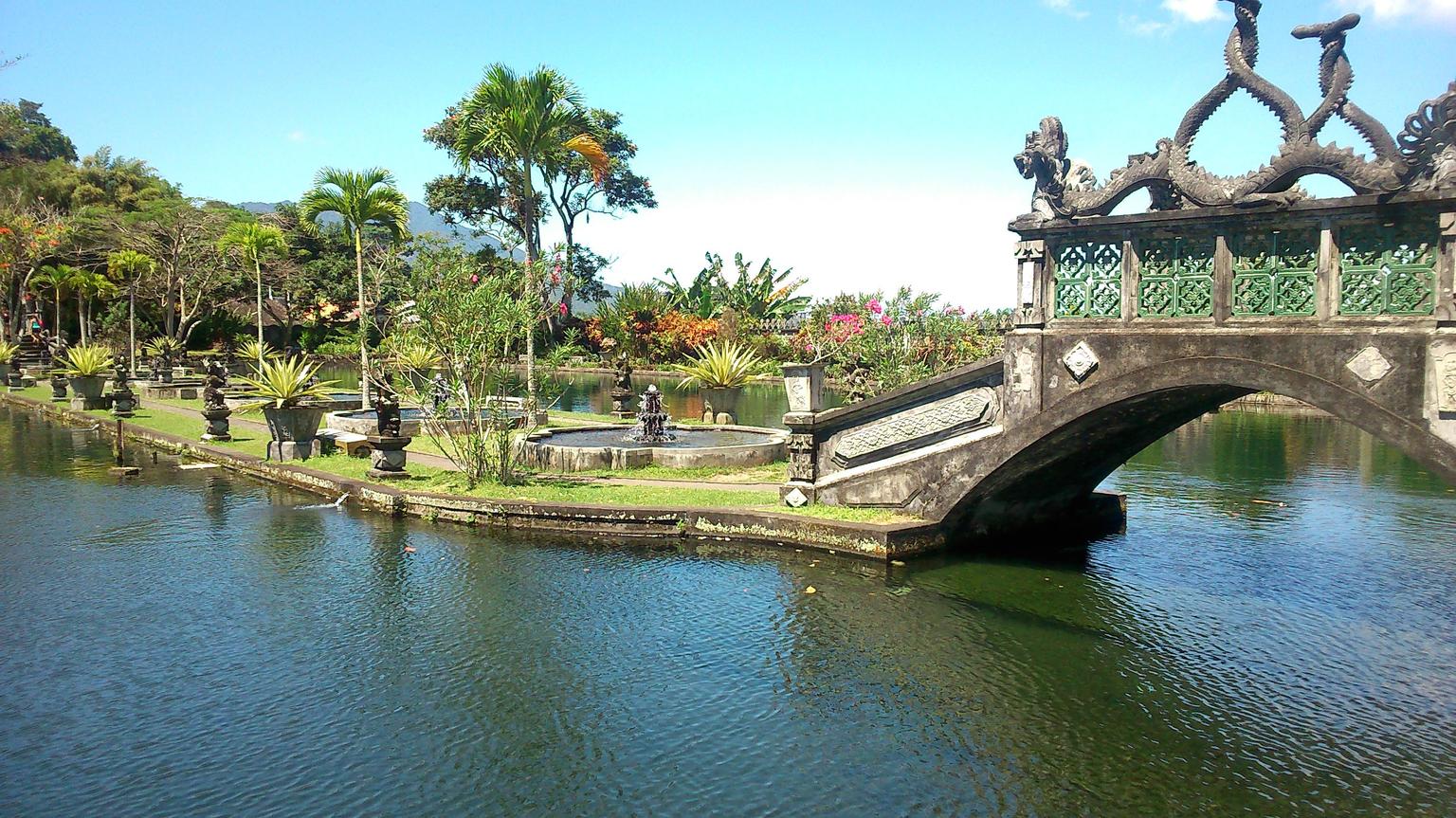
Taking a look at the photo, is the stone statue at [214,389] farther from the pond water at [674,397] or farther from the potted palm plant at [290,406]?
the pond water at [674,397]

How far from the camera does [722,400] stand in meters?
20.9

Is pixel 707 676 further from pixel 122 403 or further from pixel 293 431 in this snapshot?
pixel 122 403

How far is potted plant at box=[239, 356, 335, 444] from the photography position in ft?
54.3

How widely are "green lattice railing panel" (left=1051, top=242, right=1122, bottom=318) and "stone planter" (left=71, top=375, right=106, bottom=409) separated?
25.6m

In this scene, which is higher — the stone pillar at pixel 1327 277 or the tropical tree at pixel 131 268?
the tropical tree at pixel 131 268

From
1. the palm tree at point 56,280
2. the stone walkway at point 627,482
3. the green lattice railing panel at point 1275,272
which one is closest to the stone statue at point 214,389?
the stone walkway at point 627,482

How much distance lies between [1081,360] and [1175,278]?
115cm

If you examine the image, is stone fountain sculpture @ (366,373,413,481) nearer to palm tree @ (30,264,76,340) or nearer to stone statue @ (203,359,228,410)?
stone statue @ (203,359,228,410)

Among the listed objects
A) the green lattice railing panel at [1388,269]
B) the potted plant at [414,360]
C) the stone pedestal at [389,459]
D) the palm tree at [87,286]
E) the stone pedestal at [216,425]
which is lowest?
the stone pedestal at [389,459]

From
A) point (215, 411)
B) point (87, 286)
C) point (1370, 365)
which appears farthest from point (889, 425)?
point (87, 286)

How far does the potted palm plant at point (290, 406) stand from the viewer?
16.6 m

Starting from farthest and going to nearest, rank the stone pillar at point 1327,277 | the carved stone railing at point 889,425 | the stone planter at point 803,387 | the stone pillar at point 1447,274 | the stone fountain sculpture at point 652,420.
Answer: the stone fountain sculpture at point 652,420
the stone planter at point 803,387
the carved stone railing at point 889,425
the stone pillar at point 1327,277
the stone pillar at point 1447,274

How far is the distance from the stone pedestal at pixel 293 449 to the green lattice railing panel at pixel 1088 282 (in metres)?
13.0

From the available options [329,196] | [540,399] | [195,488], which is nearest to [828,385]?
[329,196]
